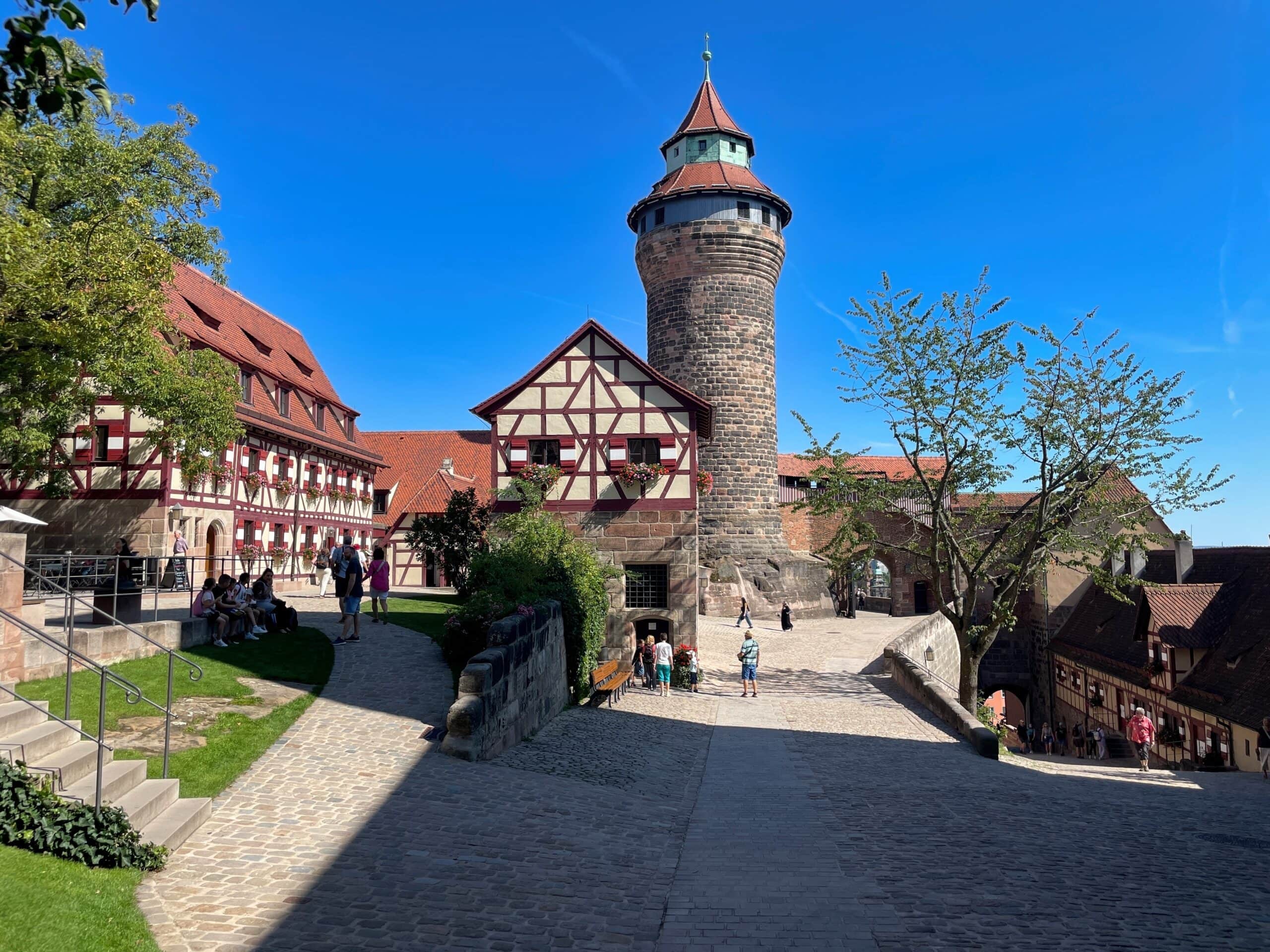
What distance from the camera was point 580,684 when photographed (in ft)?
53.8

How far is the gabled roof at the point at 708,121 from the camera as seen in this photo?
3375 centimetres

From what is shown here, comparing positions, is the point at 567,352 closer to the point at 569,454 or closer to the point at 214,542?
the point at 569,454

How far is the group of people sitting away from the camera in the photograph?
45.0 feet

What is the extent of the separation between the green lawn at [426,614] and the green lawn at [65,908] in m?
6.74

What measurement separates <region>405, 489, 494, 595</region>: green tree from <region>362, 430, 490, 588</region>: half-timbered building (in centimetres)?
1085

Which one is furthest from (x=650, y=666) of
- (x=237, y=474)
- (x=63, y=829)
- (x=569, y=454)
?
(x=63, y=829)

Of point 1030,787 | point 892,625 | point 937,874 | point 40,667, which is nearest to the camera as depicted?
point 937,874

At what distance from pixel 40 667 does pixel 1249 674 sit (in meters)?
25.2

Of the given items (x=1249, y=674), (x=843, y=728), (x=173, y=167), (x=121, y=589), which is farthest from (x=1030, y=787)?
(x=173, y=167)

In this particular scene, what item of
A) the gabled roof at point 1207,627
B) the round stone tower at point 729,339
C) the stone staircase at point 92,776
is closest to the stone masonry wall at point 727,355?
the round stone tower at point 729,339

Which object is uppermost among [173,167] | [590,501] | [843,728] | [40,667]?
[173,167]

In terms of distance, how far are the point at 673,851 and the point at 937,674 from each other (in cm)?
2261

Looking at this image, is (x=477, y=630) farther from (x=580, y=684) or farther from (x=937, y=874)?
(x=937, y=874)

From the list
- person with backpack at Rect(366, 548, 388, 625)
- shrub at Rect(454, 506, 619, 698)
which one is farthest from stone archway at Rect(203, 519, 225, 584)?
shrub at Rect(454, 506, 619, 698)
